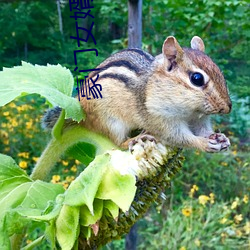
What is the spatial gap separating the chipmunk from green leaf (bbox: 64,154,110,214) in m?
0.17

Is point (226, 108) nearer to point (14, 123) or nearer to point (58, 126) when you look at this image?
point (58, 126)

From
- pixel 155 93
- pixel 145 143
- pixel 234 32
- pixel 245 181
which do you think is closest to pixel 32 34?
pixel 234 32

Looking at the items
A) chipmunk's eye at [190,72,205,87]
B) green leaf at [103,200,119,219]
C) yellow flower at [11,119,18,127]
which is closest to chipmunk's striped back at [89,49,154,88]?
chipmunk's eye at [190,72,205,87]

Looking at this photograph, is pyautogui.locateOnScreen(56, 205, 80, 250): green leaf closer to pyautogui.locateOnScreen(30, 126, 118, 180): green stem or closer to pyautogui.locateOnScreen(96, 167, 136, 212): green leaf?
pyautogui.locateOnScreen(96, 167, 136, 212): green leaf

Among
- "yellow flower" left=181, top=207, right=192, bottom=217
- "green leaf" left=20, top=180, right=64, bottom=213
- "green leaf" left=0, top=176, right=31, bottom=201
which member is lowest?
"yellow flower" left=181, top=207, right=192, bottom=217

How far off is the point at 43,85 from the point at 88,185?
187 mm

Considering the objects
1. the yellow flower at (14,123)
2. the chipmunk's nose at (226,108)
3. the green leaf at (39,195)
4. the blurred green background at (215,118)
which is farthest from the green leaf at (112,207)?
the yellow flower at (14,123)

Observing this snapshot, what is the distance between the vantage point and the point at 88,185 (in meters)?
0.49

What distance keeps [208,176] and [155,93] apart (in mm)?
1975

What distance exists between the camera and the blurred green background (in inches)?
80.0

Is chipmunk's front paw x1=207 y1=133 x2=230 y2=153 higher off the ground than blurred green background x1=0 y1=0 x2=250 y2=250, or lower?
higher

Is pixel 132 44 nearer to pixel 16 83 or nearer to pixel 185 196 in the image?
pixel 16 83

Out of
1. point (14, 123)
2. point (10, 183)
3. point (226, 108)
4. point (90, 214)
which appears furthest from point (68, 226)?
point (14, 123)

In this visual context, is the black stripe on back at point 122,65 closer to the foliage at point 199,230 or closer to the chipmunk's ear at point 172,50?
the chipmunk's ear at point 172,50
